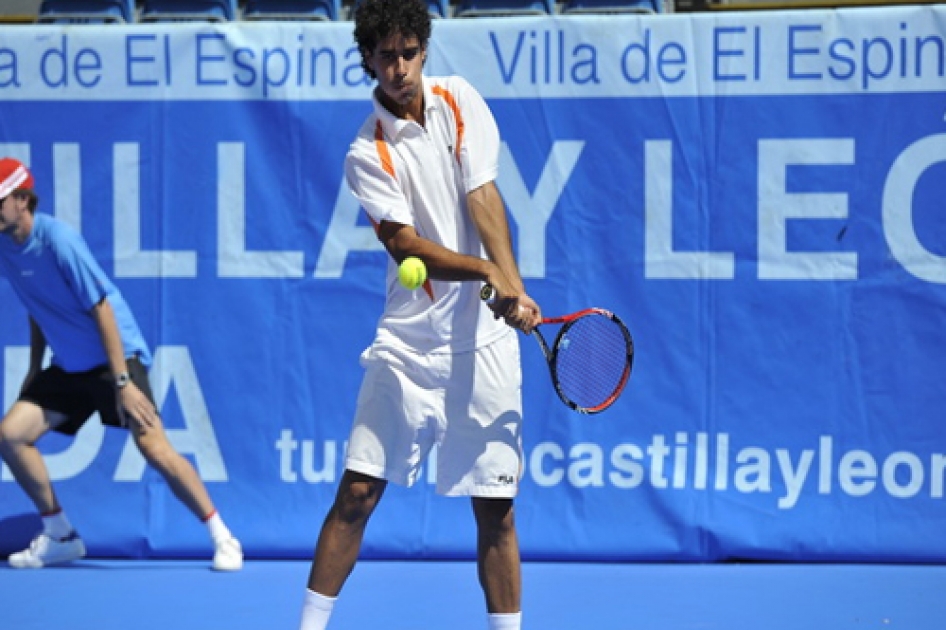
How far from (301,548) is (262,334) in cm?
86

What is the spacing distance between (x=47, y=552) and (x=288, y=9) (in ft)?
9.88

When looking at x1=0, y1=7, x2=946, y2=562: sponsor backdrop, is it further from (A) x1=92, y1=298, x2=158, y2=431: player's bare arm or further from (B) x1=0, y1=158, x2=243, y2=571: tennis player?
(A) x1=92, y1=298, x2=158, y2=431: player's bare arm

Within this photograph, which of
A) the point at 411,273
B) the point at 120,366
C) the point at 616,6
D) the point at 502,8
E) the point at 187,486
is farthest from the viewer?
the point at 502,8

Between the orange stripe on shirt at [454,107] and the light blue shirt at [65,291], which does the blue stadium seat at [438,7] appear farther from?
the orange stripe on shirt at [454,107]

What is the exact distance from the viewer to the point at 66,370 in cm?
589

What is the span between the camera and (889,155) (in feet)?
19.3

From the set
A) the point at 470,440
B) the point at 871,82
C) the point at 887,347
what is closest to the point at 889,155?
the point at 871,82

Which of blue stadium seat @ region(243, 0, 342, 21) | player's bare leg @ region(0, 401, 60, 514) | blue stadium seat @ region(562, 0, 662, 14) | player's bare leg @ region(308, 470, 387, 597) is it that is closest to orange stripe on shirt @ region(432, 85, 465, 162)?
player's bare leg @ region(308, 470, 387, 597)

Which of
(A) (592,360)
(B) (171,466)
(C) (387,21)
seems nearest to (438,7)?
(B) (171,466)

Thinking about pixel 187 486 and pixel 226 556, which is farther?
pixel 226 556

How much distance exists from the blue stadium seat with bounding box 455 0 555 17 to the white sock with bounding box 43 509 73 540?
115 inches

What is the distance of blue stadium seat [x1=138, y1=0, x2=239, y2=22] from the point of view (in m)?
7.32

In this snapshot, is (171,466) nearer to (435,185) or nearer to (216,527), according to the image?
(216,527)

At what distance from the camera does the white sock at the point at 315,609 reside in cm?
390
